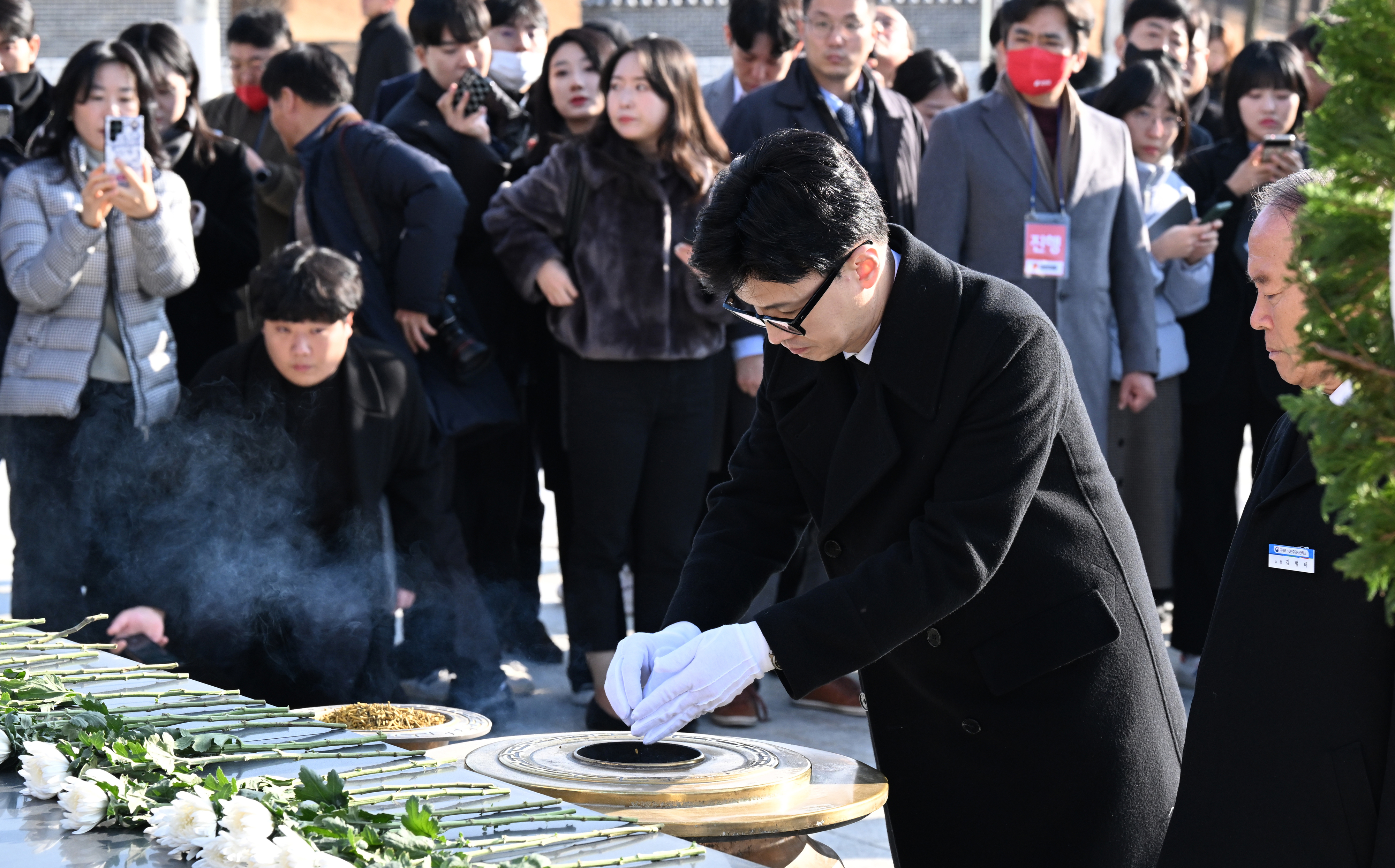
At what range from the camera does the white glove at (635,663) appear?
2.62m

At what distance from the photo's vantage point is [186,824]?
1.98 m

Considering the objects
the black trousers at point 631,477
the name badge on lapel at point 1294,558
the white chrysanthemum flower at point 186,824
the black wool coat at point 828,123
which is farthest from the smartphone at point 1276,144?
the white chrysanthemum flower at point 186,824

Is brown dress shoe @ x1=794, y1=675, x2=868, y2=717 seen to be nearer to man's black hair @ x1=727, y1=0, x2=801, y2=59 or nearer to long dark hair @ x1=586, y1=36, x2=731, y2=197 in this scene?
long dark hair @ x1=586, y1=36, x2=731, y2=197

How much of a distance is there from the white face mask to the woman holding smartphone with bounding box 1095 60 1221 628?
2353 mm

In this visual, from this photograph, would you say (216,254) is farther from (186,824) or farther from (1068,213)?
(186,824)

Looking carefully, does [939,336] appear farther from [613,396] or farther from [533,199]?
[533,199]

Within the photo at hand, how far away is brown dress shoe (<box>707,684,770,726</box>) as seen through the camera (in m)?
5.18

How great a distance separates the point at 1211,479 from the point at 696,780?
3.86m

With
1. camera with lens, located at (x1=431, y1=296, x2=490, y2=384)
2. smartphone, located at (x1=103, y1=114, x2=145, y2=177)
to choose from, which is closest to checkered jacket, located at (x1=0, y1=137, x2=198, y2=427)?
smartphone, located at (x1=103, y1=114, x2=145, y2=177)

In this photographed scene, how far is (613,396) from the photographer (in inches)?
196

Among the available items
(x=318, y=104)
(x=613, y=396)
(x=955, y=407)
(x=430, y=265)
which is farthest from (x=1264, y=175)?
(x=955, y=407)

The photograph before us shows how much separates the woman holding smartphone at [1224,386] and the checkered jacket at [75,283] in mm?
3649

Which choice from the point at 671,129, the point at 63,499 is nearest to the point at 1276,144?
the point at 671,129

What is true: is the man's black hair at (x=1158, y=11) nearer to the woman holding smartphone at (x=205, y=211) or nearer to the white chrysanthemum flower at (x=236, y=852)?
the woman holding smartphone at (x=205, y=211)
